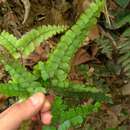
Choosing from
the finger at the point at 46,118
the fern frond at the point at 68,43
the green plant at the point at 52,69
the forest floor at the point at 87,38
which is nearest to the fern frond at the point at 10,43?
the green plant at the point at 52,69

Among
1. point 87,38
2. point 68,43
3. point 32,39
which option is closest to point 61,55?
point 68,43

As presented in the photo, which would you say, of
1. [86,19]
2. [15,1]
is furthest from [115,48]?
[86,19]

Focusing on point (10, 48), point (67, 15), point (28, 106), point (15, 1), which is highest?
point (15, 1)

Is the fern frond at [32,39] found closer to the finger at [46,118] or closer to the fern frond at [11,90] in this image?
the fern frond at [11,90]

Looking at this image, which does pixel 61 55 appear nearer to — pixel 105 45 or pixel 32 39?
pixel 32 39

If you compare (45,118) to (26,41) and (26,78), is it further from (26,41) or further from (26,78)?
(26,41)
